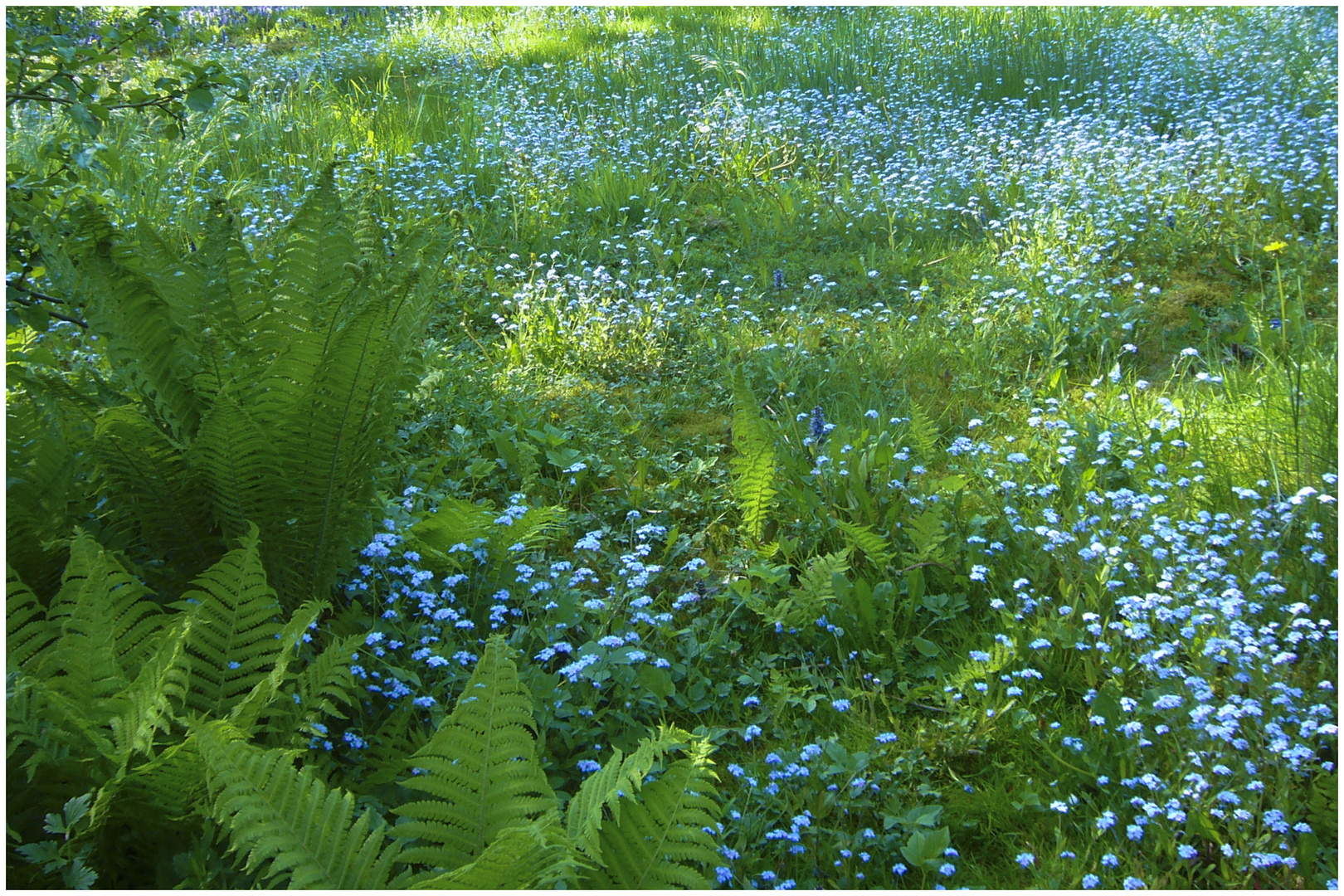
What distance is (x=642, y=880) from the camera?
1.67 meters

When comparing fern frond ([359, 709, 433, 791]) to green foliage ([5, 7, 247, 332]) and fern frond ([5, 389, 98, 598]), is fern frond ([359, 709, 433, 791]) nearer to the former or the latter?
fern frond ([5, 389, 98, 598])

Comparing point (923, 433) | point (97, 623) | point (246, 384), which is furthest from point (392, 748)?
point (923, 433)

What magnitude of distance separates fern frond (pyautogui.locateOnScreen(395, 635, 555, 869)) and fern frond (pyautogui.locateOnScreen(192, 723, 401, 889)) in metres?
0.09

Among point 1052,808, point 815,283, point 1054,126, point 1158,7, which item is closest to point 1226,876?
point 1052,808

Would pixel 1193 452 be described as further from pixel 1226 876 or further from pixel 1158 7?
pixel 1158 7

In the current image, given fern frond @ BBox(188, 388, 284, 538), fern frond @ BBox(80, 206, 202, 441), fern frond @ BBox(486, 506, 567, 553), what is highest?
fern frond @ BBox(80, 206, 202, 441)

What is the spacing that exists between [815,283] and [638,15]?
636 cm

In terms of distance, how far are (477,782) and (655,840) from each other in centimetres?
34

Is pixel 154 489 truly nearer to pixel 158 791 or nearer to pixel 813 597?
pixel 158 791

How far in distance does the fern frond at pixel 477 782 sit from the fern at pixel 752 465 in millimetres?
→ 1487

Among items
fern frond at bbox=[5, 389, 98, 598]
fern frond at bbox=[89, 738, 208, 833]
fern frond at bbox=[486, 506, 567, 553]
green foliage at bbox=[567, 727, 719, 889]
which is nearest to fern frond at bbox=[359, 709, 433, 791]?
fern frond at bbox=[89, 738, 208, 833]

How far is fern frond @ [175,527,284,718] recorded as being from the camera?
1.96 metres

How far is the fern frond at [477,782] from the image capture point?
1.67 m

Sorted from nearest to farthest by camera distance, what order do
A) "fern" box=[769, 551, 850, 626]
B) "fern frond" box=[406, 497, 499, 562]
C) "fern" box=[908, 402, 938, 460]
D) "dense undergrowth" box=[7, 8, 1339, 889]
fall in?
"dense undergrowth" box=[7, 8, 1339, 889], "fern" box=[769, 551, 850, 626], "fern frond" box=[406, 497, 499, 562], "fern" box=[908, 402, 938, 460]
